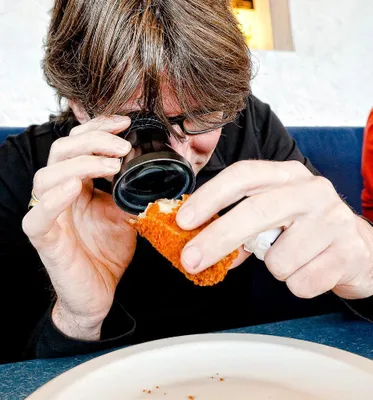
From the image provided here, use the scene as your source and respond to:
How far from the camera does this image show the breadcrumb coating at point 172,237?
831 millimetres

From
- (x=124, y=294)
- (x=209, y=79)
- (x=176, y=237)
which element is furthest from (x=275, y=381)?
(x=124, y=294)

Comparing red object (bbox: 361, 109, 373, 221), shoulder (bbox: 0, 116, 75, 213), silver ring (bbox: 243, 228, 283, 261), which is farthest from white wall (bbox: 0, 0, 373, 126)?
silver ring (bbox: 243, 228, 283, 261)

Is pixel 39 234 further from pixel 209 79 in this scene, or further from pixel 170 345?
pixel 209 79

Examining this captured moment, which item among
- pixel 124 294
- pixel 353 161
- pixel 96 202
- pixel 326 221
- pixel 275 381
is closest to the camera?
pixel 275 381

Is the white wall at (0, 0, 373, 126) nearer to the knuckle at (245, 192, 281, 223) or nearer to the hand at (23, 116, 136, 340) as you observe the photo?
the hand at (23, 116, 136, 340)

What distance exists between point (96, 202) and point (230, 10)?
0.69m

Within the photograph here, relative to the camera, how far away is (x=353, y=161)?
7.83ft

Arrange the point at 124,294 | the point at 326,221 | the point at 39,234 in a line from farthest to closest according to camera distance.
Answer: the point at 124,294 < the point at 39,234 < the point at 326,221

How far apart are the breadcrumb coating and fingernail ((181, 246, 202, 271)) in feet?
0.22

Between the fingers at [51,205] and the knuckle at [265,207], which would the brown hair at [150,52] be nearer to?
the fingers at [51,205]

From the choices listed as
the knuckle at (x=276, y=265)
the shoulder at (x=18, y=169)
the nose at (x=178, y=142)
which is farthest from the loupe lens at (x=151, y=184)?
the shoulder at (x=18, y=169)

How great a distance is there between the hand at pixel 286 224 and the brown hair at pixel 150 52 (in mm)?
388

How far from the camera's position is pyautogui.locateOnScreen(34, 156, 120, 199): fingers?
3.13 ft

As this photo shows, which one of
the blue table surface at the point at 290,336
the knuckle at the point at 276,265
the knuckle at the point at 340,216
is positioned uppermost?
the knuckle at the point at 340,216
